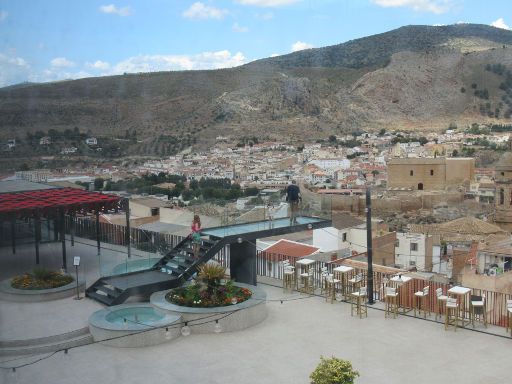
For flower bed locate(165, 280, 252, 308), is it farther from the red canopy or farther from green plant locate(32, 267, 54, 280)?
the red canopy

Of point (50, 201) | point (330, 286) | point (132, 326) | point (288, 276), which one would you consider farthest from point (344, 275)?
point (50, 201)

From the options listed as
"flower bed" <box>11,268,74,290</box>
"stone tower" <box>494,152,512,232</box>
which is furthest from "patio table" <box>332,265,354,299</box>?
"stone tower" <box>494,152,512,232</box>

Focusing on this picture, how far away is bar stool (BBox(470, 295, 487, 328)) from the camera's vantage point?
6.30 meters

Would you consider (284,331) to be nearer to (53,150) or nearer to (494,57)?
(53,150)

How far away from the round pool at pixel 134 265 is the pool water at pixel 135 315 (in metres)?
1.22

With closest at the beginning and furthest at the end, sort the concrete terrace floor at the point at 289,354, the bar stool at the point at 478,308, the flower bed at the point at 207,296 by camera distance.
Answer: the concrete terrace floor at the point at 289,354 → the bar stool at the point at 478,308 → the flower bed at the point at 207,296

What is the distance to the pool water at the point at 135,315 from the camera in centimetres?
630

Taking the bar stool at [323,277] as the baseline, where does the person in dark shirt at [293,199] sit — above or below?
above

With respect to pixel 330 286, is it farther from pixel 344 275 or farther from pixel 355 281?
pixel 355 281

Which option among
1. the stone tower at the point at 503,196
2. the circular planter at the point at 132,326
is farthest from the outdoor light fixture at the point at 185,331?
the stone tower at the point at 503,196

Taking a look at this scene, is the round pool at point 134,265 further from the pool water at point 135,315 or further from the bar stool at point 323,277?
the bar stool at point 323,277

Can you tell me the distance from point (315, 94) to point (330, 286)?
Result: 2674 inches

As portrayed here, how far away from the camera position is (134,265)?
7.87m

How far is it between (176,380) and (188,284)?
2358 millimetres
